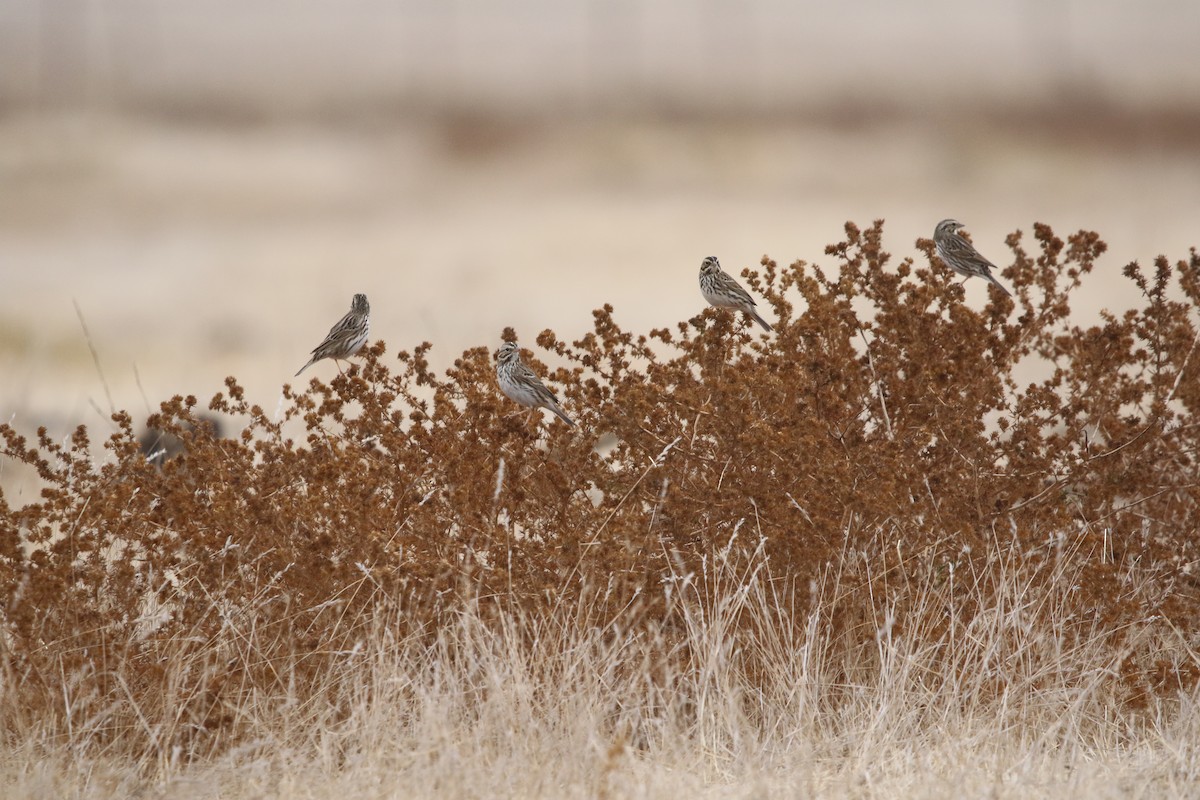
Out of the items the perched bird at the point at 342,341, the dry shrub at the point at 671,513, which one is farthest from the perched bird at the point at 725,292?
the perched bird at the point at 342,341

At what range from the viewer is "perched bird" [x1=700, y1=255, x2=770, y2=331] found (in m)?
8.33

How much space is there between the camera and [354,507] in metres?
6.88

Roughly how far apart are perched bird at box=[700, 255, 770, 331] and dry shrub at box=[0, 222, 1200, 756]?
1.99 ft

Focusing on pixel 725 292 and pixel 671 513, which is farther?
pixel 725 292

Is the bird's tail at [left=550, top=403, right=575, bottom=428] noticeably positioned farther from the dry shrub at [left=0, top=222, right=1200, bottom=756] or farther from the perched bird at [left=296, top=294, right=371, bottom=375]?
the perched bird at [left=296, top=294, right=371, bottom=375]

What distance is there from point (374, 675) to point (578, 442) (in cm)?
196

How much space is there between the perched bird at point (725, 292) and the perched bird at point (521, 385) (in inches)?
59.4

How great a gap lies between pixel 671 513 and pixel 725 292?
1.92 meters

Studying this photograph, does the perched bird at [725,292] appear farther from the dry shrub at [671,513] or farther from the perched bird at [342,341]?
the perched bird at [342,341]

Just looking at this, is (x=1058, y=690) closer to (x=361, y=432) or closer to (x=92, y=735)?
(x=361, y=432)

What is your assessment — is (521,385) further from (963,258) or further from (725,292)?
(963,258)

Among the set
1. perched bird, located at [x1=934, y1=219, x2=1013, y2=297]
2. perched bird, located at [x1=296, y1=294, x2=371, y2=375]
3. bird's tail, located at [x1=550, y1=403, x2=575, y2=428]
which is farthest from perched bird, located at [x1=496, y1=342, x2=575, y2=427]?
perched bird, located at [x1=934, y1=219, x2=1013, y2=297]

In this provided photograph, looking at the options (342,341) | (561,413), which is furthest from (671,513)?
(342,341)

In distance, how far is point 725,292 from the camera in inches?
329
